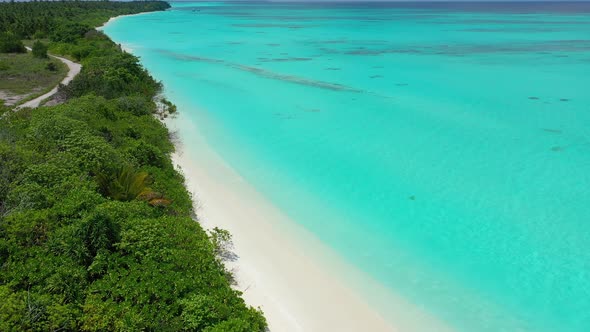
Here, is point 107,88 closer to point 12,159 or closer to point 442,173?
point 12,159

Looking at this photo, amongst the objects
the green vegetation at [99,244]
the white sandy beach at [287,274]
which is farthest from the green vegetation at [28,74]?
the white sandy beach at [287,274]

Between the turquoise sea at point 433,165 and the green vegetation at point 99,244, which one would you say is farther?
the turquoise sea at point 433,165

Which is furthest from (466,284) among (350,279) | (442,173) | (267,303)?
(442,173)

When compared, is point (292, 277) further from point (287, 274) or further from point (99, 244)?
point (99, 244)

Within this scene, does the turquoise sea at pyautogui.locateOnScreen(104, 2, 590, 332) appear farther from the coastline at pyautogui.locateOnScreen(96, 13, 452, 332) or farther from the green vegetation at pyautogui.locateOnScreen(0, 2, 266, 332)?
the green vegetation at pyautogui.locateOnScreen(0, 2, 266, 332)

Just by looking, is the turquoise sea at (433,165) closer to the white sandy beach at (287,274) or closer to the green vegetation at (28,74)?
→ the white sandy beach at (287,274)

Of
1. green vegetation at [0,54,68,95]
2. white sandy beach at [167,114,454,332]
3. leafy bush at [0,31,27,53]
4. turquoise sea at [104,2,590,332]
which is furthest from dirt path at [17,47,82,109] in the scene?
white sandy beach at [167,114,454,332]

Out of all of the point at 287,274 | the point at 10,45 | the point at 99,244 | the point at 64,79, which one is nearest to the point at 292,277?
the point at 287,274
